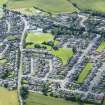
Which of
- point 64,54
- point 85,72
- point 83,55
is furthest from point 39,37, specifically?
point 85,72

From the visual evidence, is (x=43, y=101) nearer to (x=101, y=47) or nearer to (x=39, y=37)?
(x=101, y=47)

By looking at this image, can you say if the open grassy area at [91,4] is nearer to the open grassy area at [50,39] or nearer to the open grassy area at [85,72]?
the open grassy area at [50,39]

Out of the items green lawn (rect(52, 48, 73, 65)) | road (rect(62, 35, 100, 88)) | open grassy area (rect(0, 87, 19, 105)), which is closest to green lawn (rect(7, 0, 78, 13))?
road (rect(62, 35, 100, 88))


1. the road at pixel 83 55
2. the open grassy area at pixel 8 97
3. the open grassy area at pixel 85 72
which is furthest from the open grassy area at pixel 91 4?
the open grassy area at pixel 8 97

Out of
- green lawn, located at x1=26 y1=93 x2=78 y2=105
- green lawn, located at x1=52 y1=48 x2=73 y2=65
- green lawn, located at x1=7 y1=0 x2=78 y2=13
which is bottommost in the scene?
green lawn, located at x1=26 y1=93 x2=78 y2=105

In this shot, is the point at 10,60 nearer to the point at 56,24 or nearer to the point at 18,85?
the point at 18,85

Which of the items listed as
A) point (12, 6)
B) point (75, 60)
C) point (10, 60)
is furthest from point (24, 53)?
point (12, 6)

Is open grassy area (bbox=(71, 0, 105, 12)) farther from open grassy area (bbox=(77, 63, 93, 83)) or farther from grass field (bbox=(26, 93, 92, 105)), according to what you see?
grass field (bbox=(26, 93, 92, 105))
